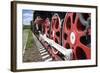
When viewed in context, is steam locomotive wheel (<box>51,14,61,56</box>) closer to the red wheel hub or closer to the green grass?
the red wheel hub

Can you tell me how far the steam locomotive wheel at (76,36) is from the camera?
2.00m

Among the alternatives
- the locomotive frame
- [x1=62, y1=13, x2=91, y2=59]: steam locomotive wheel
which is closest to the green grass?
the locomotive frame

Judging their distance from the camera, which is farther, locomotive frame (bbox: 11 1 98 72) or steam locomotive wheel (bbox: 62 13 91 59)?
steam locomotive wheel (bbox: 62 13 91 59)

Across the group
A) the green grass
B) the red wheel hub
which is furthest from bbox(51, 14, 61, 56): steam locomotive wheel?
the green grass

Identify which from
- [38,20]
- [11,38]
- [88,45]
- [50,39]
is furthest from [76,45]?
[11,38]

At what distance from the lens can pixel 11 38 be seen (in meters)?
1.80

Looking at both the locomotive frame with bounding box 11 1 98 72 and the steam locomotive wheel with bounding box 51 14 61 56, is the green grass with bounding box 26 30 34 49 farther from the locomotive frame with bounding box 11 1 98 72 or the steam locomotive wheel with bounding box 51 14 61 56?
the steam locomotive wheel with bounding box 51 14 61 56

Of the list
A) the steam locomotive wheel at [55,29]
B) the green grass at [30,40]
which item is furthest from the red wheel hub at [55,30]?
the green grass at [30,40]

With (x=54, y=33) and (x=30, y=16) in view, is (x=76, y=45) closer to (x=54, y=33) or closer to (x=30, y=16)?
(x=54, y=33)

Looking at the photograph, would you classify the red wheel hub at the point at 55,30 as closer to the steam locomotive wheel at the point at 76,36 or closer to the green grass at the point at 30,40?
the steam locomotive wheel at the point at 76,36

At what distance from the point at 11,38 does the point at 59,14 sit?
18.8 inches

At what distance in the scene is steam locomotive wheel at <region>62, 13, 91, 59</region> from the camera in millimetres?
1999

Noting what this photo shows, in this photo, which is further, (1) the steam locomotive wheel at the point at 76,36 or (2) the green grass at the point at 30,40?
(1) the steam locomotive wheel at the point at 76,36

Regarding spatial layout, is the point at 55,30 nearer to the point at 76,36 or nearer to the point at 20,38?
the point at 76,36
